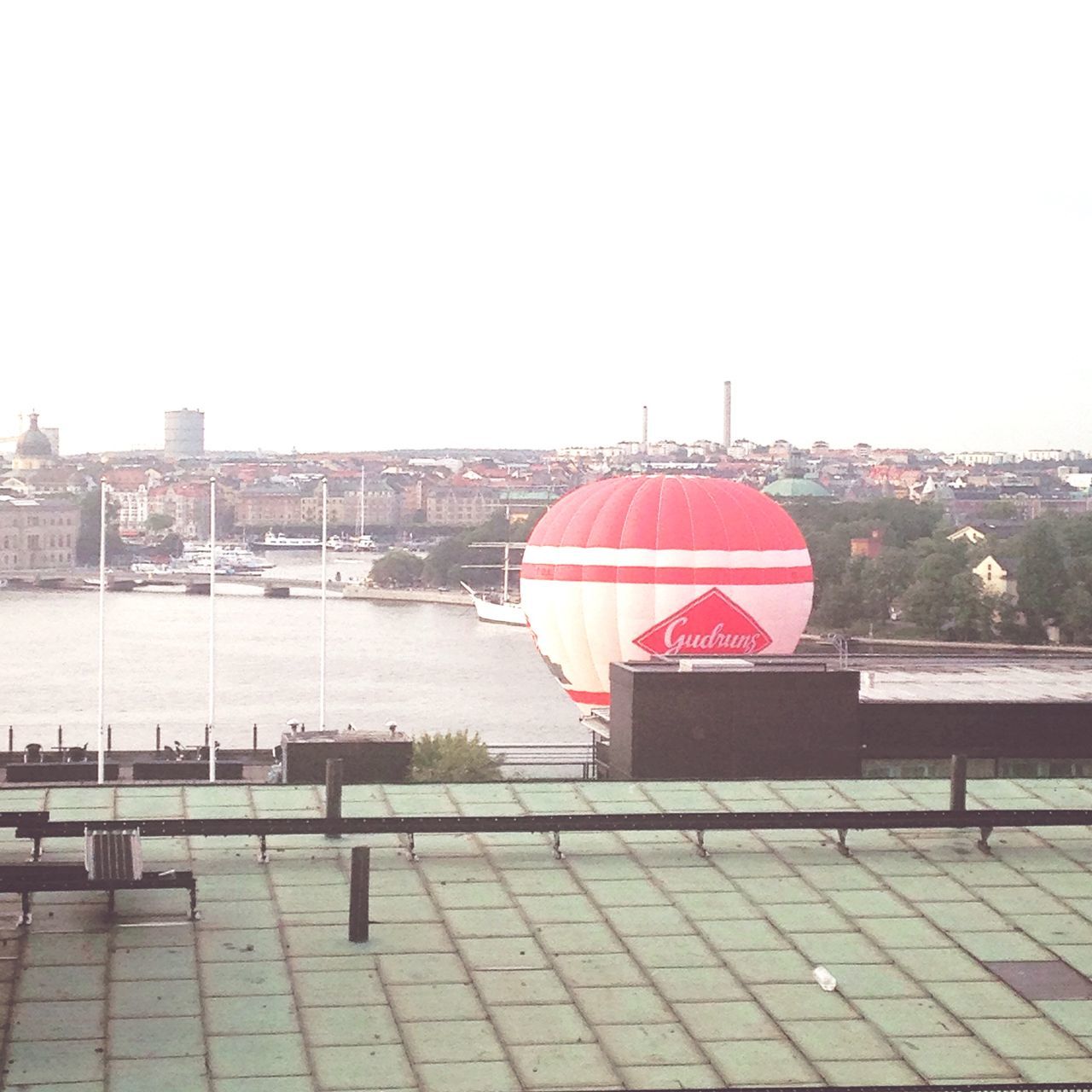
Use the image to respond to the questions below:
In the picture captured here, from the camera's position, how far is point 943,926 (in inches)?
164

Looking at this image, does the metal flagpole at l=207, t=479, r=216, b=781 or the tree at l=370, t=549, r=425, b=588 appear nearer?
the metal flagpole at l=207, t=479, r=216, b=781

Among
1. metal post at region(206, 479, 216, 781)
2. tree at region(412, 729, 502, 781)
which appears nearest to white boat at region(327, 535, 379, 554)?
metal post at region(206, 479, 216, 781)

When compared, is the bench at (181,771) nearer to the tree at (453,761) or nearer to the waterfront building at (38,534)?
the tree at (453,761)

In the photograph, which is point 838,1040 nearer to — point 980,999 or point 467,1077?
point 980,999

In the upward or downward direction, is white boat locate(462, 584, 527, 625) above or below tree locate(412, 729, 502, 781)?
below

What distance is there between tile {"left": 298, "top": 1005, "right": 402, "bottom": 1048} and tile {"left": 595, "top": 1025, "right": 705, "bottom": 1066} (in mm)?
351

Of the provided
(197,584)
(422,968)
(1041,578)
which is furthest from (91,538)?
(422,968)

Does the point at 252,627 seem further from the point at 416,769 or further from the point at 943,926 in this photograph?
the point at 943,926

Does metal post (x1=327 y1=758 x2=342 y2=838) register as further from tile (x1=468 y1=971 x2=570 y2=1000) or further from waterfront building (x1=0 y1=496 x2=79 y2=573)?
waterfront building (x1=0 y1=496 x2=79 y2=573)

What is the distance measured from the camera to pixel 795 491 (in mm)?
71750

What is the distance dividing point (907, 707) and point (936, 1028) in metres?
6.52

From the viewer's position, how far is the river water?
23.3 meters

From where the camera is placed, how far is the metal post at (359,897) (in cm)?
389

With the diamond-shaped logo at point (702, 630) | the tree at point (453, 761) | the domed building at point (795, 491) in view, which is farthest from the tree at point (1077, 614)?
the domed building at point (795, 491)
